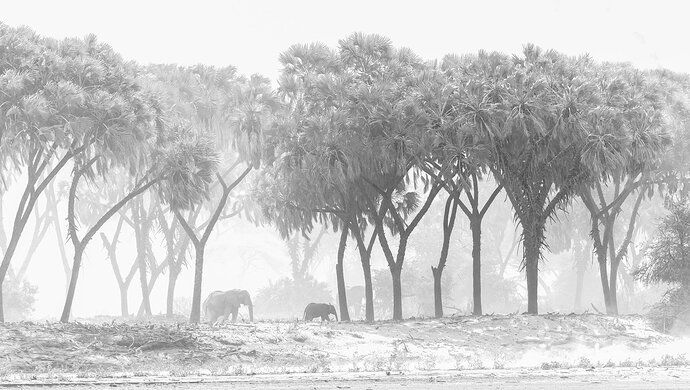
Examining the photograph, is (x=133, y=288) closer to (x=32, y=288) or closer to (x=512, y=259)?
(x=512, y=259)

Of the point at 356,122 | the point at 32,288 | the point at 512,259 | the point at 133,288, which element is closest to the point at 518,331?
the point at 356,122

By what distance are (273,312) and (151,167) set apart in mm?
39899

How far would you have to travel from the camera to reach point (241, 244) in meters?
157

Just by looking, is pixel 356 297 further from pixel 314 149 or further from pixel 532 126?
pixel 532 126

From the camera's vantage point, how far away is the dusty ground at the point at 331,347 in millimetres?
23938

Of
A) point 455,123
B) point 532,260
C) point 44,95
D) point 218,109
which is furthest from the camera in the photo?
point 218,109

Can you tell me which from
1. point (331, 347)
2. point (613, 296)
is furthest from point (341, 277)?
point (613, 296)

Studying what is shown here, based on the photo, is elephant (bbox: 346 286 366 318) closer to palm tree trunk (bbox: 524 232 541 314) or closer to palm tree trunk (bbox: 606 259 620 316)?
palm tree trunk (bbox: 606 259 620 316)

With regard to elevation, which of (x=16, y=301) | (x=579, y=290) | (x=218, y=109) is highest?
(x=218, y=109)

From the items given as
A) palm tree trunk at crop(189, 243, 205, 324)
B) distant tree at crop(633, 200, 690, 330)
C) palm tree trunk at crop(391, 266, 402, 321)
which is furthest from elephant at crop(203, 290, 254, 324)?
distant tree at crop(633, 200, 690, 330)

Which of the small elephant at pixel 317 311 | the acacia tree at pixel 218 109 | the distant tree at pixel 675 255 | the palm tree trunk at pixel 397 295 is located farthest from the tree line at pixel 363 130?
the distant tree at pixel 675 255

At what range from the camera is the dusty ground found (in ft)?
78.5

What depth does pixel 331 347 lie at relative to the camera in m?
29.5

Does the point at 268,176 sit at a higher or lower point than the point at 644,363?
higher
